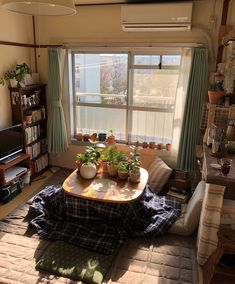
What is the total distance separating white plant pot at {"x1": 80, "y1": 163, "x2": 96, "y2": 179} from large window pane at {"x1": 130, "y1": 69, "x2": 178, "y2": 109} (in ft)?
4.78

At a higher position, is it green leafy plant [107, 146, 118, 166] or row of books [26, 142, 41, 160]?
green leafy plant [107, 146, 118, 166]

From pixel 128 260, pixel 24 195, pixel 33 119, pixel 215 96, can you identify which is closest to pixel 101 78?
pixel 33 119

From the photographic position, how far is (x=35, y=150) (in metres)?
4.06

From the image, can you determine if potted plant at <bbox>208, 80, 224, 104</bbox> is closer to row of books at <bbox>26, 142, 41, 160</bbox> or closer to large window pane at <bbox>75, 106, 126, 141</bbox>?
large window pane at <bbox>75, 106, 126, 141</bbox>

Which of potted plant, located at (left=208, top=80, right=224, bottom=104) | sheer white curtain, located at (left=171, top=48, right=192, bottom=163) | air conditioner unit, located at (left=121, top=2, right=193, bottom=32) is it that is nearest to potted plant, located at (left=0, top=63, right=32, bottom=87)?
air conditioner unit, located at (left=121, top=2, right=193, bottom=32)

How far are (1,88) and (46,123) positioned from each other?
966 mm

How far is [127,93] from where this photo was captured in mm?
3918

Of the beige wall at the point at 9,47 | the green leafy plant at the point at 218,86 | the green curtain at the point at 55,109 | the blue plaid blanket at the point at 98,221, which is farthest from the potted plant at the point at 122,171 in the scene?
the beige wall at the point at 9,47

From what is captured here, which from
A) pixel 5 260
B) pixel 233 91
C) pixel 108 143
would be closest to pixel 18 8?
pixel 5 260

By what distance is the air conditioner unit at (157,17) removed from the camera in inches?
126

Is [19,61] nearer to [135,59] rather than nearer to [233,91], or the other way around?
[135,59]

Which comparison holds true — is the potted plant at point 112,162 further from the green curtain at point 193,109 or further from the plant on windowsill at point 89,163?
the green curtain at point 193,109

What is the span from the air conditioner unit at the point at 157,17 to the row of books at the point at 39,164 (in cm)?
233

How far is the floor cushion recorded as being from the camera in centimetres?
220
